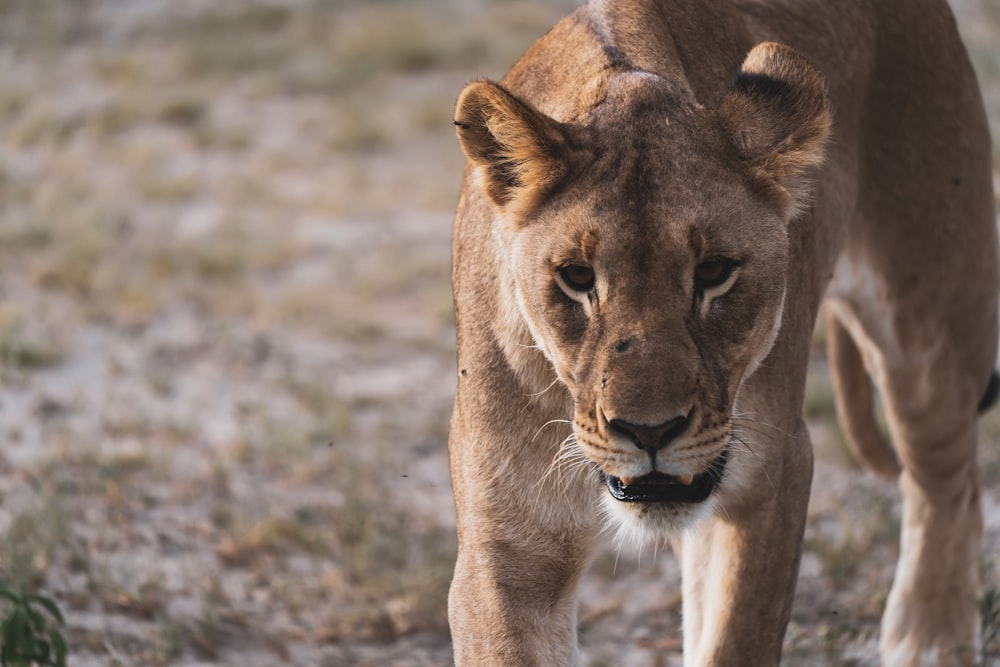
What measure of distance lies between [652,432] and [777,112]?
61 cm

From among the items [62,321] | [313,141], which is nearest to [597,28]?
[62,321]

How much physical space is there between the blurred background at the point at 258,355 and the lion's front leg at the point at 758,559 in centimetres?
98

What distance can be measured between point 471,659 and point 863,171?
1.44 m

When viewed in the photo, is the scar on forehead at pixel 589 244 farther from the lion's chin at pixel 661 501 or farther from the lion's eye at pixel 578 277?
the lion's chin at pixel 661 501

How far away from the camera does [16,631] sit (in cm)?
309

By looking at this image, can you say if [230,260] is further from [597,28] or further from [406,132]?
[597,28]

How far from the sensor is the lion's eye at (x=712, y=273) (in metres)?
2.37

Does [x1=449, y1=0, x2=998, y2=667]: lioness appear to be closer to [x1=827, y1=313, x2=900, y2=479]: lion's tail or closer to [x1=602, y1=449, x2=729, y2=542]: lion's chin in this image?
[x1=602, y1=449, x2=729, y2=542]: lion's chin

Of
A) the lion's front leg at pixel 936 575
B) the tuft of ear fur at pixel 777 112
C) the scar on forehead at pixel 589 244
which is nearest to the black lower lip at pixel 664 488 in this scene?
the scar on forehead at pixel 589 244

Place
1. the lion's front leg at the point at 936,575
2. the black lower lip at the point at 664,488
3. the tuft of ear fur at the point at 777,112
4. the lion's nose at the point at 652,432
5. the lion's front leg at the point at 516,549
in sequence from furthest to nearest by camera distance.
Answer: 1. the lion's front leg at the point at 936,575
2. the lion's front leg at the point at 516,549
3. the tuft of ear fur at the point at 777,112
4. the black lower lip at the point at 664,488
5. the lion's nose at the point at 652,432

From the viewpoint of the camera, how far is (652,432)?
7.49ft

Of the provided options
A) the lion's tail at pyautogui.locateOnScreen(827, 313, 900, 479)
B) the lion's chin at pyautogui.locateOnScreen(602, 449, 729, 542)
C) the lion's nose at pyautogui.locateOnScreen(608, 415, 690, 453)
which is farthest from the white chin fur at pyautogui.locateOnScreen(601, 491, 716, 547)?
the lion's tail at pyautogui.locateOnScreen(827, 313, 900, 479)

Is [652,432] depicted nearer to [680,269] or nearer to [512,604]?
[680,269]

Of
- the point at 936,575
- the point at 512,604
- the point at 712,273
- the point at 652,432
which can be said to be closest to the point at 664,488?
the point at 652,432
